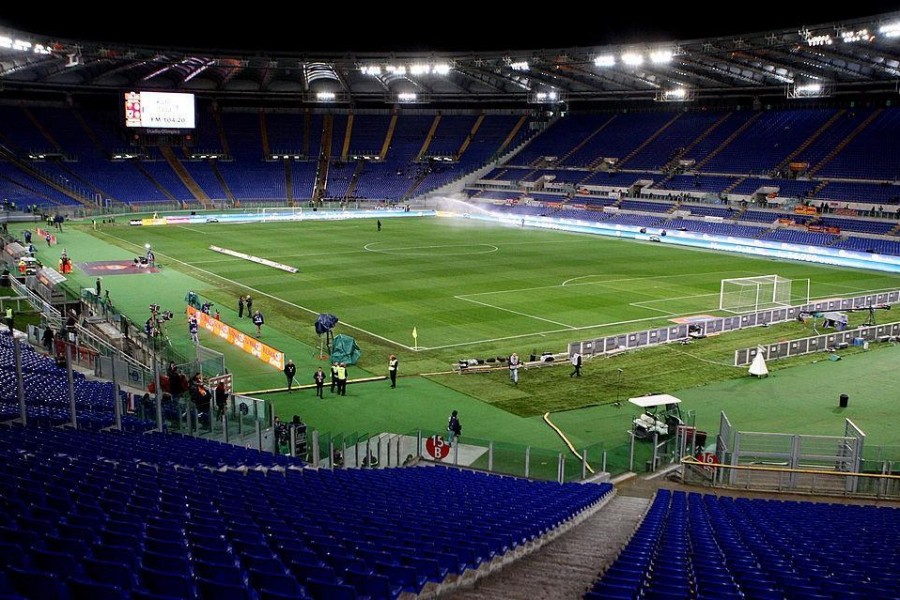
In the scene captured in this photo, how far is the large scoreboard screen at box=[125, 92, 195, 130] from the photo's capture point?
89062 mm

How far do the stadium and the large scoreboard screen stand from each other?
0.42 m

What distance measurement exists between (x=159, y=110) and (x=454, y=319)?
208 feet

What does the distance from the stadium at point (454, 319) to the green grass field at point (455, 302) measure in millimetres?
266

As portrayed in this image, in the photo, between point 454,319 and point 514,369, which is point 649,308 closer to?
point 454,319

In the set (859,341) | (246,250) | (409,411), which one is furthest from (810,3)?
(409,411)

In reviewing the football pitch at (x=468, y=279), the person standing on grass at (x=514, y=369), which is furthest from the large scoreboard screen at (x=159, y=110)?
the person standing on grass at (x=514, y=369)

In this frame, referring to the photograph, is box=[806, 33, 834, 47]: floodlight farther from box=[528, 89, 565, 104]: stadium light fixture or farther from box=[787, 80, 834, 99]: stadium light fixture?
box=[528, 89, 565, 104]: stadium light fixture

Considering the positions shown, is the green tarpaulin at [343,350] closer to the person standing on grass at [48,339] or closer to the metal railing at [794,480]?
the person standing on grass at [48,339]

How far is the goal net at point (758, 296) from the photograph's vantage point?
43562 mm

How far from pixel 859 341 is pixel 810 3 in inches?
1419

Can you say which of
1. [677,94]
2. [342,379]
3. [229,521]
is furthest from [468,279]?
[677,94]

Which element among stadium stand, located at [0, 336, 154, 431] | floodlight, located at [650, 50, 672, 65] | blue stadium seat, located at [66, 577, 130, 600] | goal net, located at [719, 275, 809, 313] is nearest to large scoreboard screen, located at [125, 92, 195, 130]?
floodlight, located at [650, 50, 672, 65]

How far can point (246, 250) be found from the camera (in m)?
63.7

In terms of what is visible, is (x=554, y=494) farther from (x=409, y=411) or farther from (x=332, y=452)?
(x=409, y=411)
